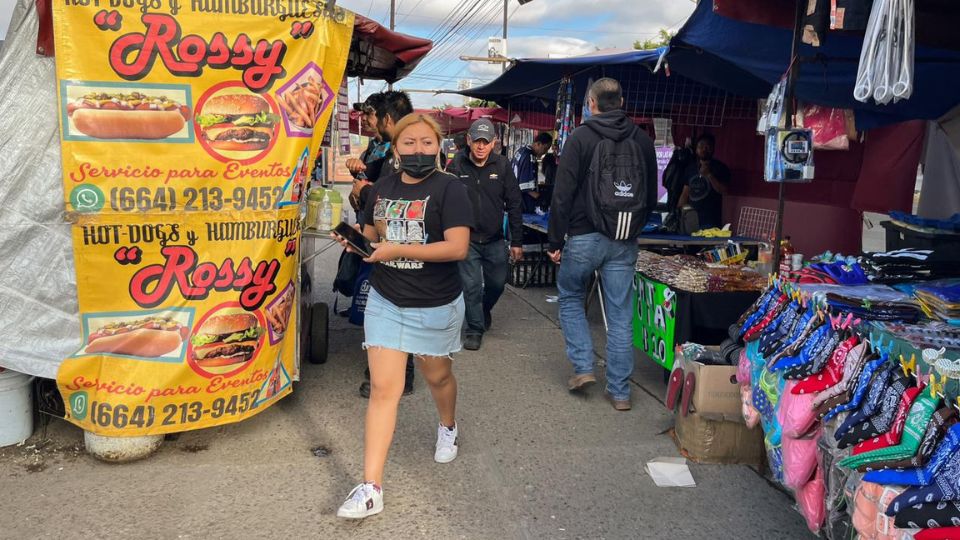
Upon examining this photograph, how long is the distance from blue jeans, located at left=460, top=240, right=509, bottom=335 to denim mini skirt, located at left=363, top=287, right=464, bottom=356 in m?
2.79

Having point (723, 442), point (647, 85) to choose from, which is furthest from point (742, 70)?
point (723, 442)

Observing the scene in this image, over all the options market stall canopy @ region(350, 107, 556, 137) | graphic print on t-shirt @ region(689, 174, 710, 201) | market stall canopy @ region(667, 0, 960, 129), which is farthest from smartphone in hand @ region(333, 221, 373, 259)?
market stall canopy @ region(350, 107, 556, 137)

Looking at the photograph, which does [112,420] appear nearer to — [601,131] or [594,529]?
[594,529]

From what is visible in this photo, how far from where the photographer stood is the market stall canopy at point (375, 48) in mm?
3688

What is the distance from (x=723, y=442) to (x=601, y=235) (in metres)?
1.44

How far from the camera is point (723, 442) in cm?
412

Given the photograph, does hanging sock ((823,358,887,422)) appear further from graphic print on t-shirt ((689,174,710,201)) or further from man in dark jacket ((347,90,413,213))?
graphic print on t-shirt ((689,174,710,201))

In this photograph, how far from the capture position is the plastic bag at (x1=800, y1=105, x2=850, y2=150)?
22.8ft

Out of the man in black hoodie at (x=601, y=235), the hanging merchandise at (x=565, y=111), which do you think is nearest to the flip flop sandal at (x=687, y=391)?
the man in black hoodie at (x=601, y=235)

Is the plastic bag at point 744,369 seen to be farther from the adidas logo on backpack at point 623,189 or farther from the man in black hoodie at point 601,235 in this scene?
the adidas logo on backpack at point 623,189

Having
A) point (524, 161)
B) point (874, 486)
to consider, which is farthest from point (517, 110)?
point (874, 486)

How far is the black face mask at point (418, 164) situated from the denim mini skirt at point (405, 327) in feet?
1.97

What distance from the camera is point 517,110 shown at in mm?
13609

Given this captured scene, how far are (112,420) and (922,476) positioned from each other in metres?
3.61
